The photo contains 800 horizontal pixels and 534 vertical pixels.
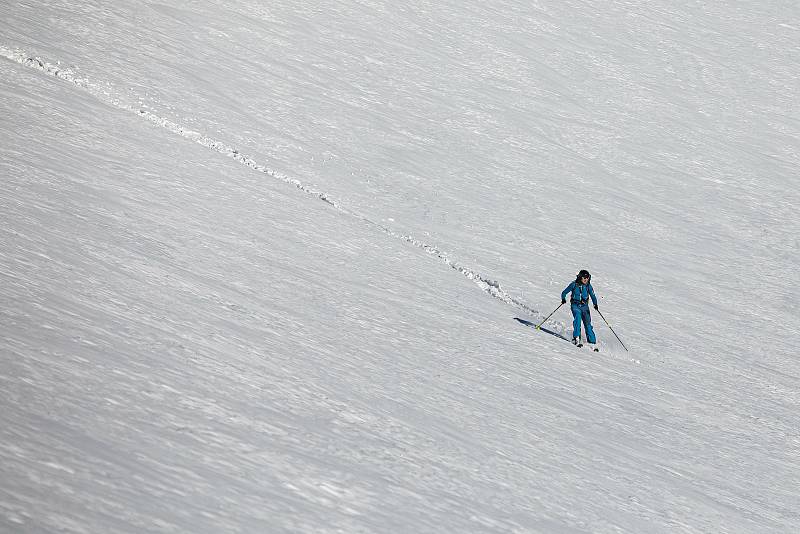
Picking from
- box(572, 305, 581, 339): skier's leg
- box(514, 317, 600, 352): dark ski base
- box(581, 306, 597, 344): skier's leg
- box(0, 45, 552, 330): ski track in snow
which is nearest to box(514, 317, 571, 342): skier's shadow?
box(514, 317, 600, 352): dark ski base

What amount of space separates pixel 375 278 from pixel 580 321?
3866mm

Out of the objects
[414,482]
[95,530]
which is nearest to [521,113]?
[414,482]

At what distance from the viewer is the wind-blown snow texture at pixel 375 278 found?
5941 millimetres

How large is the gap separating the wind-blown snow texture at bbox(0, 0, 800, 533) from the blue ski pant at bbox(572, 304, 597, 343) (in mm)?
541

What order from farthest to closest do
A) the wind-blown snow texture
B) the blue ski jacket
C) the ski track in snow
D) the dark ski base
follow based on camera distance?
1. the ski track in snow
2. the blue ski jacket
3. the dark ski base
4. the wind-blown snow texture

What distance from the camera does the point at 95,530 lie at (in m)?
4.32

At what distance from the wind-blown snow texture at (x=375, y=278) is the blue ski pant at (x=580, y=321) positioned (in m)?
0.54

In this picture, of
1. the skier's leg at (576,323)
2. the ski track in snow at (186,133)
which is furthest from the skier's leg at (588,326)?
the ski track in snow at (186,133)

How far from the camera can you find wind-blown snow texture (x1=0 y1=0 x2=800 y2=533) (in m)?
5.94

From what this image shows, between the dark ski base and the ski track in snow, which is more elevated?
the ski track in snow

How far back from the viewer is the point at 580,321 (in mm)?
15078

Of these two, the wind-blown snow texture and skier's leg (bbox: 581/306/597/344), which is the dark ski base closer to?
skier's leg (bbox: 581/306/597/344)

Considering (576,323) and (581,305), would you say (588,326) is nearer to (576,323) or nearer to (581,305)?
(576,323)

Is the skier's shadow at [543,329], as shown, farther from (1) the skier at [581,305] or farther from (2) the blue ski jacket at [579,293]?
(2) the blue ski jacket at [579,293]
